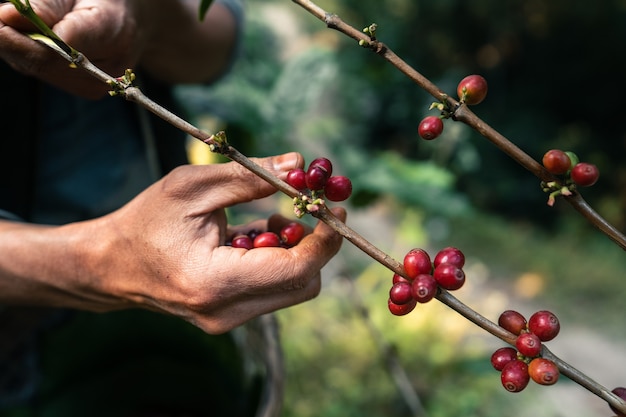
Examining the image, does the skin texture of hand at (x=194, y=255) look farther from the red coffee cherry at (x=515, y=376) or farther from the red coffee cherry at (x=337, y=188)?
the red coffee cherry at (x=515, y=376)

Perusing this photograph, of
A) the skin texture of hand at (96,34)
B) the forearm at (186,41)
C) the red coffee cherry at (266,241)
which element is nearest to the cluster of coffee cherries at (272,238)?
the red coffee cherry at (266,241)

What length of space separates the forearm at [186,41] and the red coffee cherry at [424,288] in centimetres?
52

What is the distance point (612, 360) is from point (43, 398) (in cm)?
208

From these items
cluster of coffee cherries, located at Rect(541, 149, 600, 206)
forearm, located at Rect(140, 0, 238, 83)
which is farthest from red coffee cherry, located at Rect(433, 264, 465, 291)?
forearm, located at Rect(140, 0, 238, 83)

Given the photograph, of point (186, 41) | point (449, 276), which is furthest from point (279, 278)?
point (186, 41)

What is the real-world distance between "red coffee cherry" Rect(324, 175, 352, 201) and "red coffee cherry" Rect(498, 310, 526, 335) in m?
0.19

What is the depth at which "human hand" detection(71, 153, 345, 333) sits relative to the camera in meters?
0.61

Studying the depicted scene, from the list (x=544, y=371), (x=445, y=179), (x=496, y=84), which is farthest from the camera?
(x=496, y=84)

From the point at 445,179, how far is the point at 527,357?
4.00 ft

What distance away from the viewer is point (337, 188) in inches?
23.2

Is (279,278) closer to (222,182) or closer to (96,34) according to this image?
(222,182)

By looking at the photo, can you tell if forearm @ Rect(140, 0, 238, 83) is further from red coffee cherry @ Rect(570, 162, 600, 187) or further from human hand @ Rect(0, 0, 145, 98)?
red coffee cherry @ Rect(570, 162, 600, 187)

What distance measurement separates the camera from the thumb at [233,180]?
62 cm

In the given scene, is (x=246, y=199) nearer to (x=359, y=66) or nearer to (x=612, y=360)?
(x=612, y=360)
